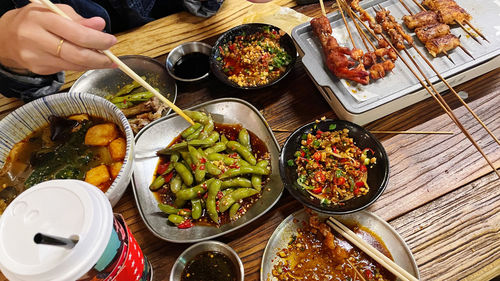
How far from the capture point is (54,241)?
1.15m

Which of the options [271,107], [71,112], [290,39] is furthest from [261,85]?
[71,112]

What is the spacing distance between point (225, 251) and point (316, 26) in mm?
1916

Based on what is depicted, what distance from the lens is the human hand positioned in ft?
5.81

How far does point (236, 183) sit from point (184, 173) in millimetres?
373

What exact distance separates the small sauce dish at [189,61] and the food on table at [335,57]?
3.22ft

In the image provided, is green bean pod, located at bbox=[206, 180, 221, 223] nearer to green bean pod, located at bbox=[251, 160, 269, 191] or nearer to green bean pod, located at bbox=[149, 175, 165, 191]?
green bean pod, located at bbox=[251, 160, 269, 191]

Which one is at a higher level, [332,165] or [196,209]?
[332,165]

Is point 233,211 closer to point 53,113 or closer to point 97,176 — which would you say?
point 97,176

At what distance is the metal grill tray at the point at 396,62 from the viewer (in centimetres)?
245

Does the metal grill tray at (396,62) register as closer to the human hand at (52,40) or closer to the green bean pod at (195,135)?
the green bean pod at (195,135)

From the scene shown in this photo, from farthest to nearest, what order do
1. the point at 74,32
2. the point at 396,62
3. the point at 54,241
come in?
the point at 396,62 < the point at 74,32 < the point at 54,241

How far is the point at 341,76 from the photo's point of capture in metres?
2.55

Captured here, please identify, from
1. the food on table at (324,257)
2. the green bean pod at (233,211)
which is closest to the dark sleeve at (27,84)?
the green bean pod at (233,211)

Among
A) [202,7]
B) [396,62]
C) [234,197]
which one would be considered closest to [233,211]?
[234,197]
